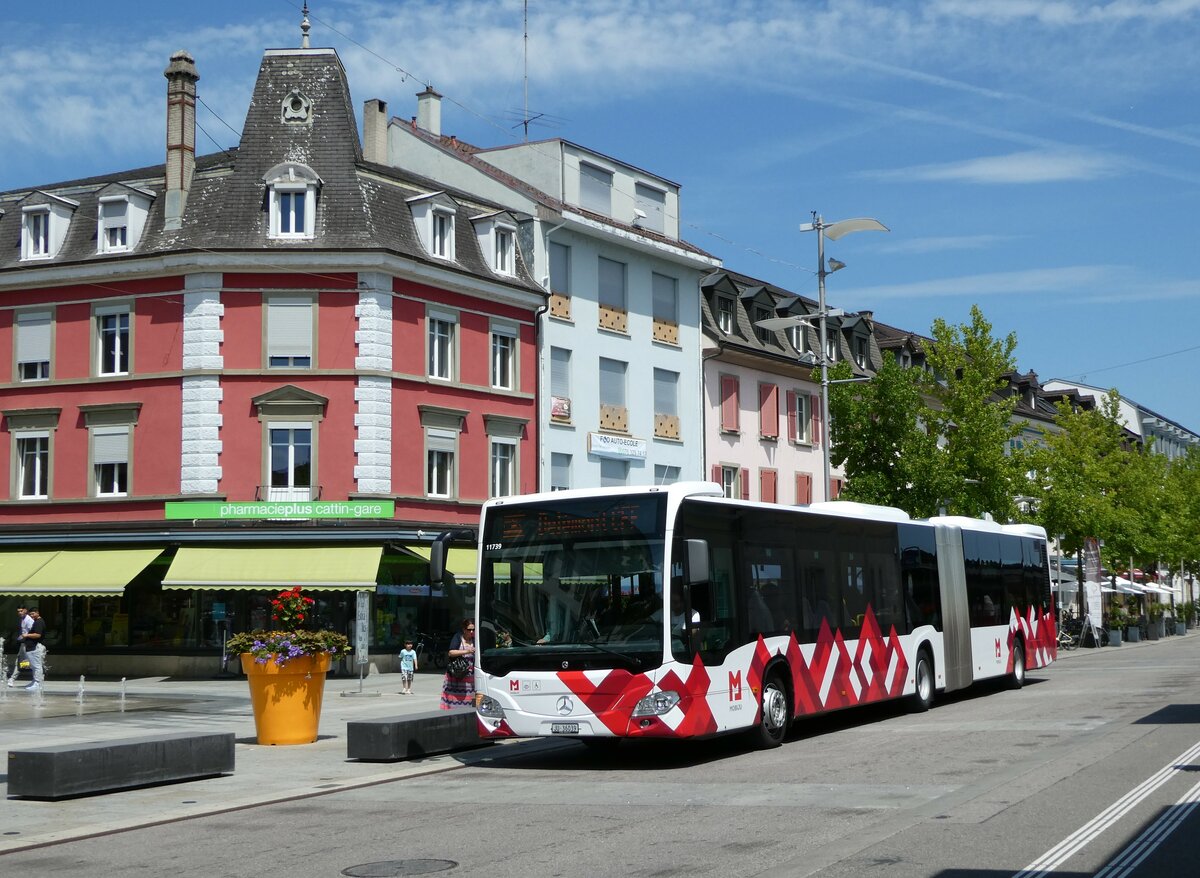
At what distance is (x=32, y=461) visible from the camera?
122 feet

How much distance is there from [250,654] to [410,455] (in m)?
18.4

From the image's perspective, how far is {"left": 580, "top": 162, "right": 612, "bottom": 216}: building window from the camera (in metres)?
44.8

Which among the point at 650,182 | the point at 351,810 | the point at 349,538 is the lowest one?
the point at 351,810

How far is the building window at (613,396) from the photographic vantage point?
4300cm

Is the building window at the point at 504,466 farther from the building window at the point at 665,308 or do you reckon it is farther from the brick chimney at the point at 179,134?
the brick chimney at the point at 179,134

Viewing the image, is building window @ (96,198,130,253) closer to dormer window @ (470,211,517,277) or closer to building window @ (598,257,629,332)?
dormer window @ (470,211,517,277)

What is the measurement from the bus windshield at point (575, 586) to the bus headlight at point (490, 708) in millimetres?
335

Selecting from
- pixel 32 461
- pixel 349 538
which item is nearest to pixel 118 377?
pixel 32 461

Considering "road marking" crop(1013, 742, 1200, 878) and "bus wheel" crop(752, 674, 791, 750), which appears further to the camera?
"bus wheel" crop(752, 674, 791, 750)

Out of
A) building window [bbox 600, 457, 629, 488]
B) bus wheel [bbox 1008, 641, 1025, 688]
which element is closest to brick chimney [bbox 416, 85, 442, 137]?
building window [bbox 600, 457, 629, 488]

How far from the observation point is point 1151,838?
9633 mm

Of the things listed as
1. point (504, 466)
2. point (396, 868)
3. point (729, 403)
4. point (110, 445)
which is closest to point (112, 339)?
point (110, 445)

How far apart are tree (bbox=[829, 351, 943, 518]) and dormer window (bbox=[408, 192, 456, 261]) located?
505 inches

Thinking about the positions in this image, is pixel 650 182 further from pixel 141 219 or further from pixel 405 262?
pixel 141 219
